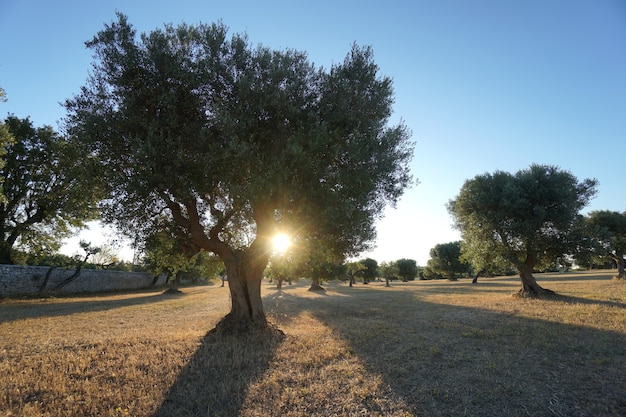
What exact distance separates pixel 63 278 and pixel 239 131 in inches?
1935

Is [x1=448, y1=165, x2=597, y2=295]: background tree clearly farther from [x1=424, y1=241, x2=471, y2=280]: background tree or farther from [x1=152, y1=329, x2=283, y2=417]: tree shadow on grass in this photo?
[x1=424, y1=241, x2=471, y2=280]: background tree

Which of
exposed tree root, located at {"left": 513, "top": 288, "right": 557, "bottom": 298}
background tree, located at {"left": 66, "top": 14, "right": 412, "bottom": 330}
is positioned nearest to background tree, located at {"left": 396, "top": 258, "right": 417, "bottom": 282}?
exposed tree root, located at {"left": 513, "top": 288, "right": 557, "bottom": 298}

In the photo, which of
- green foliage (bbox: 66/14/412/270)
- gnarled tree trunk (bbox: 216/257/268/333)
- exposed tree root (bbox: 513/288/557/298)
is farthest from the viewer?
exposed tree root (bbox: 513/288/557/298)

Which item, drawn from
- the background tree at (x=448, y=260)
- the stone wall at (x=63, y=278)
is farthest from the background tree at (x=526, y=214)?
the background tree at (x=448, y=260)

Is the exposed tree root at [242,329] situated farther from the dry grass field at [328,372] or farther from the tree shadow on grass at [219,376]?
the dry grass field at [328,372]

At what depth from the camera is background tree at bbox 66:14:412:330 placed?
42.3 ft

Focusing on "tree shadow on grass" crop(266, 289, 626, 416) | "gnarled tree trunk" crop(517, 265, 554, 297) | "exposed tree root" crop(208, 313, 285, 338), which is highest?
"gnarled tree trunk" crop(517, 265, 554, 297)

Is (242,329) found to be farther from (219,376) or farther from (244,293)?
(219,376)

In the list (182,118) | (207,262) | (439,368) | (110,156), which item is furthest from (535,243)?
(110,156)

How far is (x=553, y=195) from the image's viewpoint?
2892cm

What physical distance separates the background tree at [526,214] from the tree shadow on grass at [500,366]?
1463 centimetres

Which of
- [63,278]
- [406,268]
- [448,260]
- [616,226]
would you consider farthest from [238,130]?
[406,268]

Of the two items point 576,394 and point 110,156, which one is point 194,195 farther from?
point 576,394

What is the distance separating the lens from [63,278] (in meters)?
45.7
